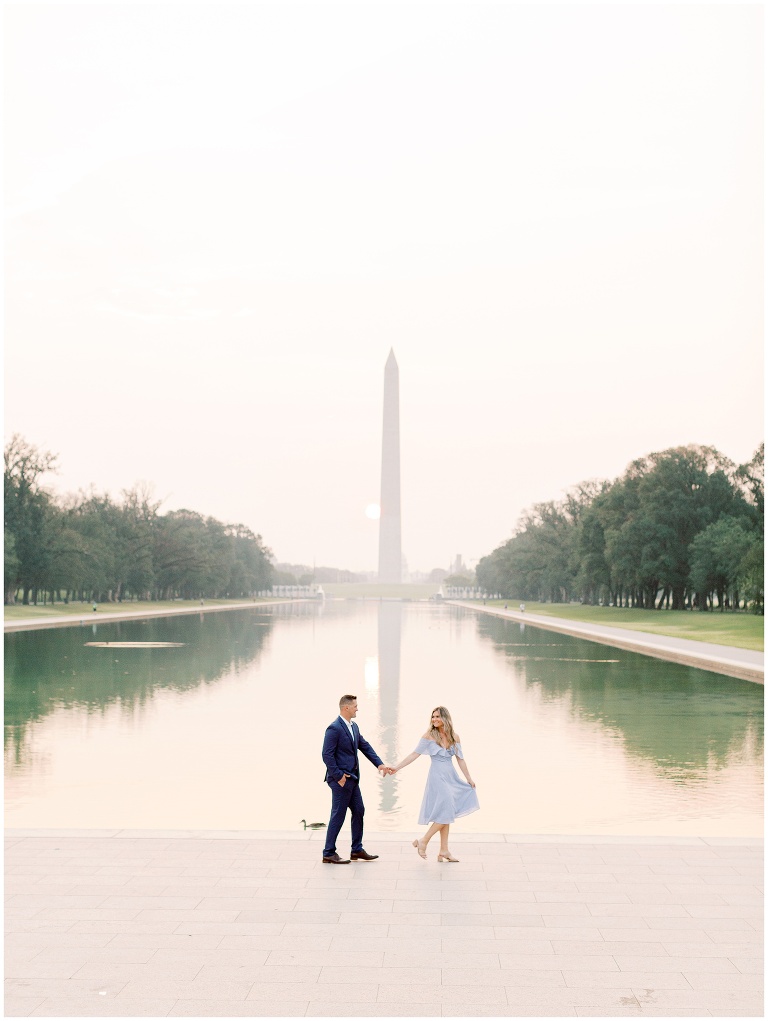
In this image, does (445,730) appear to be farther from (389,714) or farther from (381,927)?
(389,714)

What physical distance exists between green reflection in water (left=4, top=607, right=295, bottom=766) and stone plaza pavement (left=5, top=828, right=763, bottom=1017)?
6780 mm

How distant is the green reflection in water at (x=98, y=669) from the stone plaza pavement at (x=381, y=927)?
6780 millimetres

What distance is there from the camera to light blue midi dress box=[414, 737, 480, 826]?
7.75 meters

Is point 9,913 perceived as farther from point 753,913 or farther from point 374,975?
point 753,913

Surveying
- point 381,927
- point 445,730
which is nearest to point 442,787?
point 445,730

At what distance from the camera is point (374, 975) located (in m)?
5.41

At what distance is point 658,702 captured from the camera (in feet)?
64.4

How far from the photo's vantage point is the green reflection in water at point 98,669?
18.3 metres

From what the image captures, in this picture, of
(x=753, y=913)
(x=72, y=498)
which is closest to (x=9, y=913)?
(x=753, y=913)

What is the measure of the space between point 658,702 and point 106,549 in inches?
2515

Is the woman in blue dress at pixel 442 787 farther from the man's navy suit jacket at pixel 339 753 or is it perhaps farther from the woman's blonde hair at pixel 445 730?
the man's navy suit jacket at pixel 339 753

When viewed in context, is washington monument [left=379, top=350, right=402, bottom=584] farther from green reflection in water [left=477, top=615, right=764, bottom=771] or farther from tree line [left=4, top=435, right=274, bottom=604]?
green reflection in water [left=477, top=615, right=764, bottom=771]

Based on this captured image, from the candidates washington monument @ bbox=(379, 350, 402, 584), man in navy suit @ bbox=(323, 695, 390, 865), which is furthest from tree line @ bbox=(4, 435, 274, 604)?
man in navy suit @ bbox=(323, 695, 390, 865)

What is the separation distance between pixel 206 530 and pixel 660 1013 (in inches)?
4469
